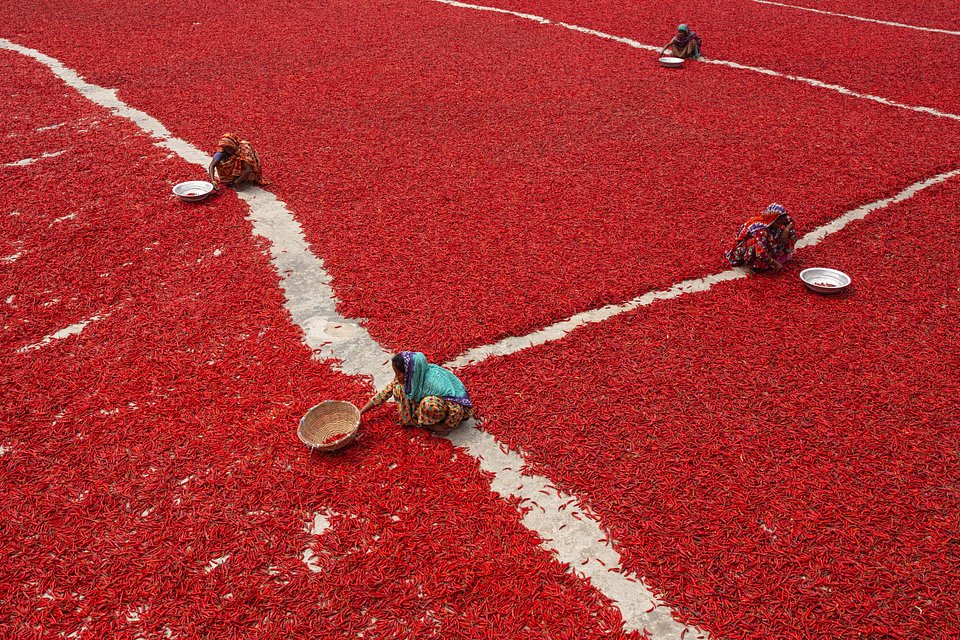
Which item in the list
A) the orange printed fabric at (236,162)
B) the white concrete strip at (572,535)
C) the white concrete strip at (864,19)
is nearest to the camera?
the white concrete strip at (572,535)

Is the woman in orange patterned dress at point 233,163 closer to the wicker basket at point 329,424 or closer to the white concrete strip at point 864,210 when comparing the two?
the wicker basket at point 329,424

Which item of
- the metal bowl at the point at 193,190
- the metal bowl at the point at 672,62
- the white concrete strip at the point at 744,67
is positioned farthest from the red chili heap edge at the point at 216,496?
the white concrete strip at the point at 744,67

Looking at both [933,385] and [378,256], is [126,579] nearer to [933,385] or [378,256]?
[378,256]

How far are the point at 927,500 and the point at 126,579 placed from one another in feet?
18.7

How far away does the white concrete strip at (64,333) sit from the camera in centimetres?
654

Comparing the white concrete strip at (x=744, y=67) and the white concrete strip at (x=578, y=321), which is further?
the white concrete strip at (x=744, y=67)

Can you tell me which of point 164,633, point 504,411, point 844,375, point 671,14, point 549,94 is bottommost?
point 164,633

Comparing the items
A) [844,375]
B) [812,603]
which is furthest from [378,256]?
[812,603]

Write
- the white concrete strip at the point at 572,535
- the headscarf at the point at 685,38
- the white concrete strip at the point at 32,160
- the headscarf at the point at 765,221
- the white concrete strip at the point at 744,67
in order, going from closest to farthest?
1. the white concrete strip at the point at 572,535
2. the headscarf at the point at 765,221
3. the white concrete strip at the point at 32,160
4. the white concrete strip at the point at 744,67
5. the headscarf at the point at 685,38

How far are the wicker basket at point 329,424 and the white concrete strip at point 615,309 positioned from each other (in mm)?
1183

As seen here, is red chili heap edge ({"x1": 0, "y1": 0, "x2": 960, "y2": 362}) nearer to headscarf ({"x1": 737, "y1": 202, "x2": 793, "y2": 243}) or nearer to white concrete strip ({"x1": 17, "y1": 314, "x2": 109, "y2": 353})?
headscarf ({"x1": 737, "y1": 202, "x2": 793, "y2": 243})

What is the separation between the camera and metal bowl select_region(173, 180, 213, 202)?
9.04 m

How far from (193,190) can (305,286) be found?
3102 millimetres

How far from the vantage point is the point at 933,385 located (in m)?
5.96
